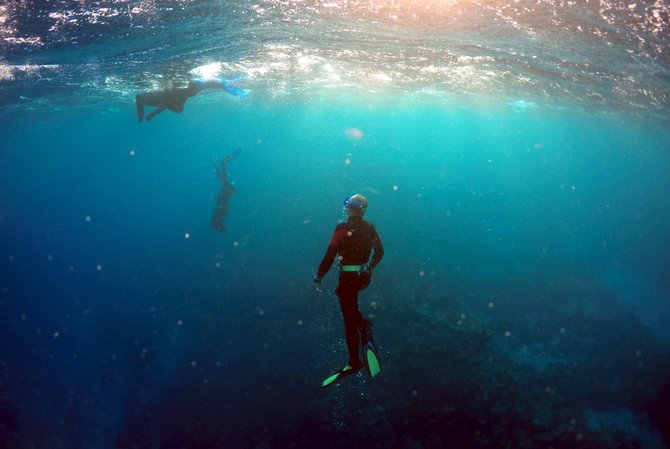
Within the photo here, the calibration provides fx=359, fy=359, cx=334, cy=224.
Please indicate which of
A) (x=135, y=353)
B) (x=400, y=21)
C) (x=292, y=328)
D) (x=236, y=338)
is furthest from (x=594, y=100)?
(x=135, y=353)

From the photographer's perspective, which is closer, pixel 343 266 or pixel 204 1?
pixel 343 266

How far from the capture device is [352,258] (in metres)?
5.63

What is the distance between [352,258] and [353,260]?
1.4 inches

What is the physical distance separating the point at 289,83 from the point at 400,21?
15357mm

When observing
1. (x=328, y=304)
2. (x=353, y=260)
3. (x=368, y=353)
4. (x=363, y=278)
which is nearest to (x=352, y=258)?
(x=353, y=260)

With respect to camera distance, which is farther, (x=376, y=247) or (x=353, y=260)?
(x=376, y=247)

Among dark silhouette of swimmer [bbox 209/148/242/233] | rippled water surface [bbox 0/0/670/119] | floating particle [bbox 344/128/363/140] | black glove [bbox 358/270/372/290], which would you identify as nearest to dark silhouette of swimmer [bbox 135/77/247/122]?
rippled water surface [bbox 0/0/670/119]

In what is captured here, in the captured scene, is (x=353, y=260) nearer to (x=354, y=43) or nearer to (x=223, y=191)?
(x=354, y=43)

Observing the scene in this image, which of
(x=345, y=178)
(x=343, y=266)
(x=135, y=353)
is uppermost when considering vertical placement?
(x=343, y=266)

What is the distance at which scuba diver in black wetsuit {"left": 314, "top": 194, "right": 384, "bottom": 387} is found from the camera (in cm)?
547

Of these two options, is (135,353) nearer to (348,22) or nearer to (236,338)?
(236,338)

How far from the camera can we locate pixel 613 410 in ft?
31.2

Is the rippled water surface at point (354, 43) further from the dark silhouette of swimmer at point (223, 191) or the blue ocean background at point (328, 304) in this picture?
the dark silhouette of swimmer at point (223, 191)

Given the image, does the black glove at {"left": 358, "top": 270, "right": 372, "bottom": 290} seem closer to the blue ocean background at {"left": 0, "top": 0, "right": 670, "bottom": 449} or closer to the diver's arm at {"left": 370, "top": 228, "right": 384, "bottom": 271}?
the diver's arm at {"left": 370, "top": 228, "right": 384, "bottom": 271}
